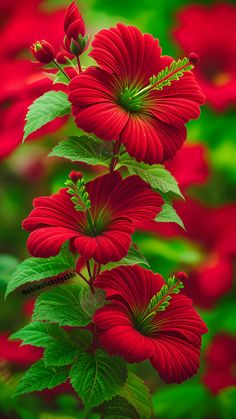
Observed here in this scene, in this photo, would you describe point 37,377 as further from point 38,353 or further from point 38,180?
point 38,180

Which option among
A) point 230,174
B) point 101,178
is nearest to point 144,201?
point 101,178

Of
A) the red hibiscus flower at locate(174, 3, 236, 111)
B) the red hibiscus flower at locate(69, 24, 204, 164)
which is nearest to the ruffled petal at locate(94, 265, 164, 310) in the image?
the red hibiscus flower at locate(69, 24, 204, 164)

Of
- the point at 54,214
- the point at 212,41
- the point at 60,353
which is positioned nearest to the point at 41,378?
→ the point at 60,353

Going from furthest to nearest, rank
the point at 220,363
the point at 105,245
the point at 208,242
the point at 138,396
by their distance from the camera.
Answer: the point at 208,242 → the point at 220,363 → the point at 138,396 → the point at 105,245

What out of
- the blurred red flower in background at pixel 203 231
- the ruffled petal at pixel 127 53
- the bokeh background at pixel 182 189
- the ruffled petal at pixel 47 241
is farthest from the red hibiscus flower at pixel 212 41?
the ruffled petal at pixel 47 241

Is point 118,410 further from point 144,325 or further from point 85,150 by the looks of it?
point 85,150
